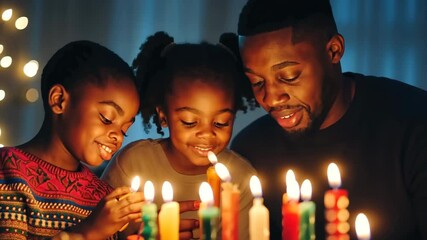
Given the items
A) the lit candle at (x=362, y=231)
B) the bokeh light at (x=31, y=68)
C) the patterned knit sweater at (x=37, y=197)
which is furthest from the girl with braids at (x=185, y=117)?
the lit candle at (x=362, y=231)

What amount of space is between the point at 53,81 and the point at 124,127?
291 mm

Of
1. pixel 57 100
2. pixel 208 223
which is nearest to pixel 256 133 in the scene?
pixel 57 100

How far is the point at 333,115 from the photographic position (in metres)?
2.41

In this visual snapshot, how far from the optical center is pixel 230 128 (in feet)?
7.54

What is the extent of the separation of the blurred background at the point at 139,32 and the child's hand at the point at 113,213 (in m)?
0.80

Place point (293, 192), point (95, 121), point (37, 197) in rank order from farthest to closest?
point (95, 121)
point (37, 197)
point (293, 192)

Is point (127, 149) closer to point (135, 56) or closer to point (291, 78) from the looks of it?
point (135, 56)

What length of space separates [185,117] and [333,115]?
0.56m

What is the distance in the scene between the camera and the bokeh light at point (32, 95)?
288cm

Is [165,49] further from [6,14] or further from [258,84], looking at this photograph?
[6,14]

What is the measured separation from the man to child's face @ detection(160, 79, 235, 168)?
0.46 feet

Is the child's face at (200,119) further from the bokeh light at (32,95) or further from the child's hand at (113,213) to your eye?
the bokeh light at (32,95)

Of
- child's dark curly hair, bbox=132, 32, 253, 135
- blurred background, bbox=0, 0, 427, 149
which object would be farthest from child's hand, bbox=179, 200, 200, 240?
blurred background, bbox=0, 0, 427, 149

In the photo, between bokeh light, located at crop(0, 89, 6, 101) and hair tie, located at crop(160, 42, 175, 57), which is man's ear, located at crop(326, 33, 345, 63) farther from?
bokeh light, located at crop(0, 89, 6, 101)
